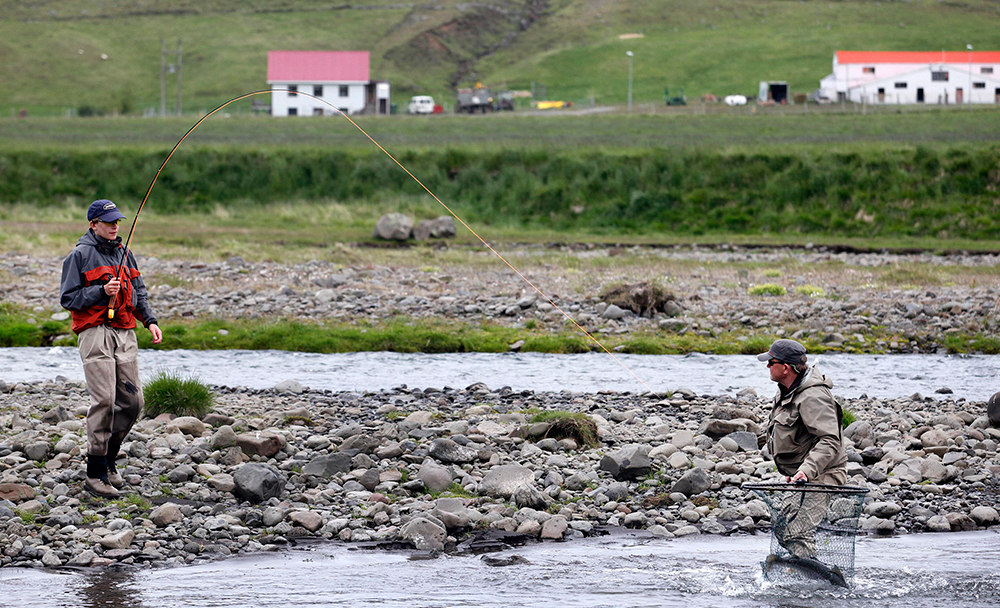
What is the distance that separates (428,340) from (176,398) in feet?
24.3

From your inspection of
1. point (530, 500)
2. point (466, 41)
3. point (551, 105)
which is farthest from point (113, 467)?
point (466, 41)

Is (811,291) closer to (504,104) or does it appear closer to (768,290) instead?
(768,290)

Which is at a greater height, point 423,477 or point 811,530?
point 811,530

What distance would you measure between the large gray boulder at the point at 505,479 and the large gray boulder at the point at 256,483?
1.86 meters

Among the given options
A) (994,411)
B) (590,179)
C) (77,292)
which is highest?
(590,179)

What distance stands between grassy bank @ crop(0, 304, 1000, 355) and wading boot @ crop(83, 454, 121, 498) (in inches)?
384

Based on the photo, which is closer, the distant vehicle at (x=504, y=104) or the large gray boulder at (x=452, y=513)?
the large gray boulder at (x=452, y=513)

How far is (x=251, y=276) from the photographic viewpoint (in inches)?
1024

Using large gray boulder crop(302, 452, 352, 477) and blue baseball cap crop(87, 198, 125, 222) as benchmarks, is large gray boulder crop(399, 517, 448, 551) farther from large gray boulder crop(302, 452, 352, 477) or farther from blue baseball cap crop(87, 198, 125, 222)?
blue baseball cap crop(87, 198, 125, 222)

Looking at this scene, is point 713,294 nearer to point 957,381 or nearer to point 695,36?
point 957,381

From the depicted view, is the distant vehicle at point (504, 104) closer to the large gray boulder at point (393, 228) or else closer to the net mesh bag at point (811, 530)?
the large gray boulder at point (393, 228)

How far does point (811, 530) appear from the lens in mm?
7387

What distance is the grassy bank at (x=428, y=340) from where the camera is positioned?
62.5 ft

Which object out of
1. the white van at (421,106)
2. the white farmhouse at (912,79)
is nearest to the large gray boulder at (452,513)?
the white van at (421,106)
